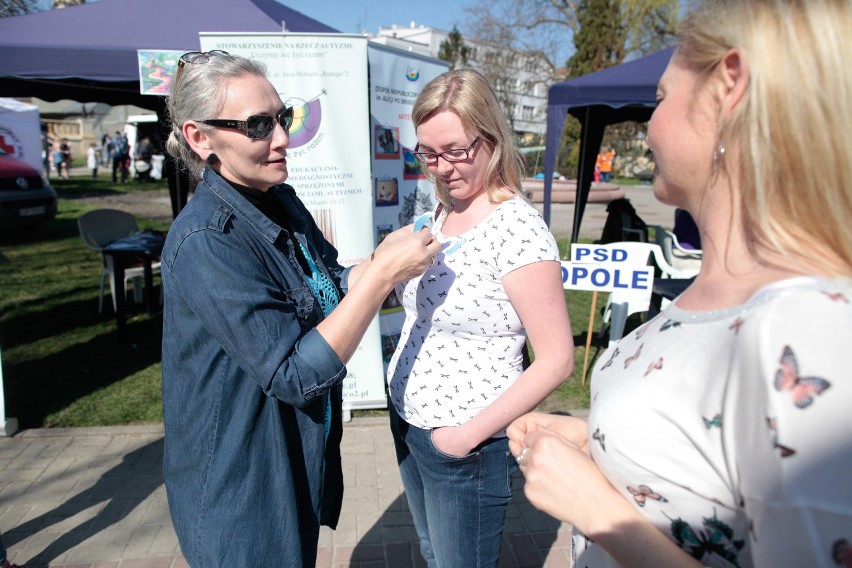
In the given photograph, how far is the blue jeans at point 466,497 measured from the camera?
1.67 metres

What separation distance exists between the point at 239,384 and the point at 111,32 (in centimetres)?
475

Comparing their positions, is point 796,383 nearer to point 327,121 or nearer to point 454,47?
point 327,121

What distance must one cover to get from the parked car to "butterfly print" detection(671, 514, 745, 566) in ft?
42.8

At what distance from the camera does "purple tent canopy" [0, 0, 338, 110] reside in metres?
4.42

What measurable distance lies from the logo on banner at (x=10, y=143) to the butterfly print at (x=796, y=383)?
49.5 feet

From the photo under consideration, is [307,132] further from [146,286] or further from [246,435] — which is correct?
[146,286]

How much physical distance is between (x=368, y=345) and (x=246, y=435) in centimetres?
281

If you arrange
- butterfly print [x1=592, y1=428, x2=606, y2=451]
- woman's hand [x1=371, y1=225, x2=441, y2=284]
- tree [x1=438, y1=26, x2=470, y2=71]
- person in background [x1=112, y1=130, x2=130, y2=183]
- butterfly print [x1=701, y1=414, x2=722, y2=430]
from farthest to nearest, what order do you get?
1. tree [x1=438, y1=26, x2=470, y2=71]
2. person in background [x1=112, y1=130, x2=130, y2=183]
3. woman's hand [x1=371, y1=225, x2=441, y2=284]
4. butterfly print [x1=592, y1=428, x2=606, y2=451]
5. butterfly print [x1=701, y1=414, x2=722, y2=430]

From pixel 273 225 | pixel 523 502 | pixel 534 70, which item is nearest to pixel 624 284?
pixel 523 502

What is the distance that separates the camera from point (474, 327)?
1.64 meters

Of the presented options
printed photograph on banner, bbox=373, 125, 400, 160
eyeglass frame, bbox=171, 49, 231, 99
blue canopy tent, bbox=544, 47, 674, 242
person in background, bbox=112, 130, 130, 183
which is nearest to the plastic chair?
printed photograph on banner, bbox=373, 125, 400, 160

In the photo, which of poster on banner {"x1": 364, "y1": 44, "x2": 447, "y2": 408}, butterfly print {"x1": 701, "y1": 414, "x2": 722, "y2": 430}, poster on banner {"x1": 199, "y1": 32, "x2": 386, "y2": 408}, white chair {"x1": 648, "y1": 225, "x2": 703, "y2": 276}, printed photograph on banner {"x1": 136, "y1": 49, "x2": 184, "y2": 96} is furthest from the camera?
white chair {"x1": 648, "y1": 225, "x2": 703, "y2": 276}

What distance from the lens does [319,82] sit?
3.77 meters

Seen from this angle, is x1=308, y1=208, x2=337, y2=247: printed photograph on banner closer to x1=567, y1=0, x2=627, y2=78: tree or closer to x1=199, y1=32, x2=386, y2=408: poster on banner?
x1=199, y1=32, x2=386, y2=408: poster on banner
